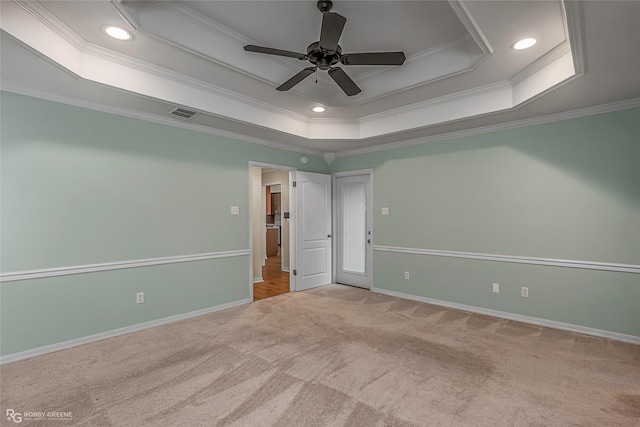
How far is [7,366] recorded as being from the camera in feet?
8.82

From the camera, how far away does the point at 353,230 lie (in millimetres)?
5707

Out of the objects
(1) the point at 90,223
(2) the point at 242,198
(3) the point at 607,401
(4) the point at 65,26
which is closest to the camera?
(3) the point at 607,401

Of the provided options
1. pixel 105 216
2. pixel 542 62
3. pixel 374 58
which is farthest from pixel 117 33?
pixel 542 62

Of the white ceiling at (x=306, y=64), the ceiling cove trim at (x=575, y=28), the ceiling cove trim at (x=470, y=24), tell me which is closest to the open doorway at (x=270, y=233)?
the white ceiling at (x=306, y=64)

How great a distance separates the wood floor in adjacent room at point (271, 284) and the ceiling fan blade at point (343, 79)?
11.1ft

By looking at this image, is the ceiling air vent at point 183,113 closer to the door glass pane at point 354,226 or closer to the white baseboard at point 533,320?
the door glass pane at point 354,226

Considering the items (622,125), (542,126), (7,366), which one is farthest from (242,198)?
(622,125)

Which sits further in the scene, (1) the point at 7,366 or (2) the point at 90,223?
(2) the point at 90,223

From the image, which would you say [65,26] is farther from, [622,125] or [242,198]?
[622,125]

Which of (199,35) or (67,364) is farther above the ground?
(199,35)

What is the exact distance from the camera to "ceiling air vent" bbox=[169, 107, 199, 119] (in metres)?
3.40

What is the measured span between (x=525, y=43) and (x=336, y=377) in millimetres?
3169

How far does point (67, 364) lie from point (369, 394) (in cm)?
263

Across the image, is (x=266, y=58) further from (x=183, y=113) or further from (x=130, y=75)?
(x=130, y=75)
